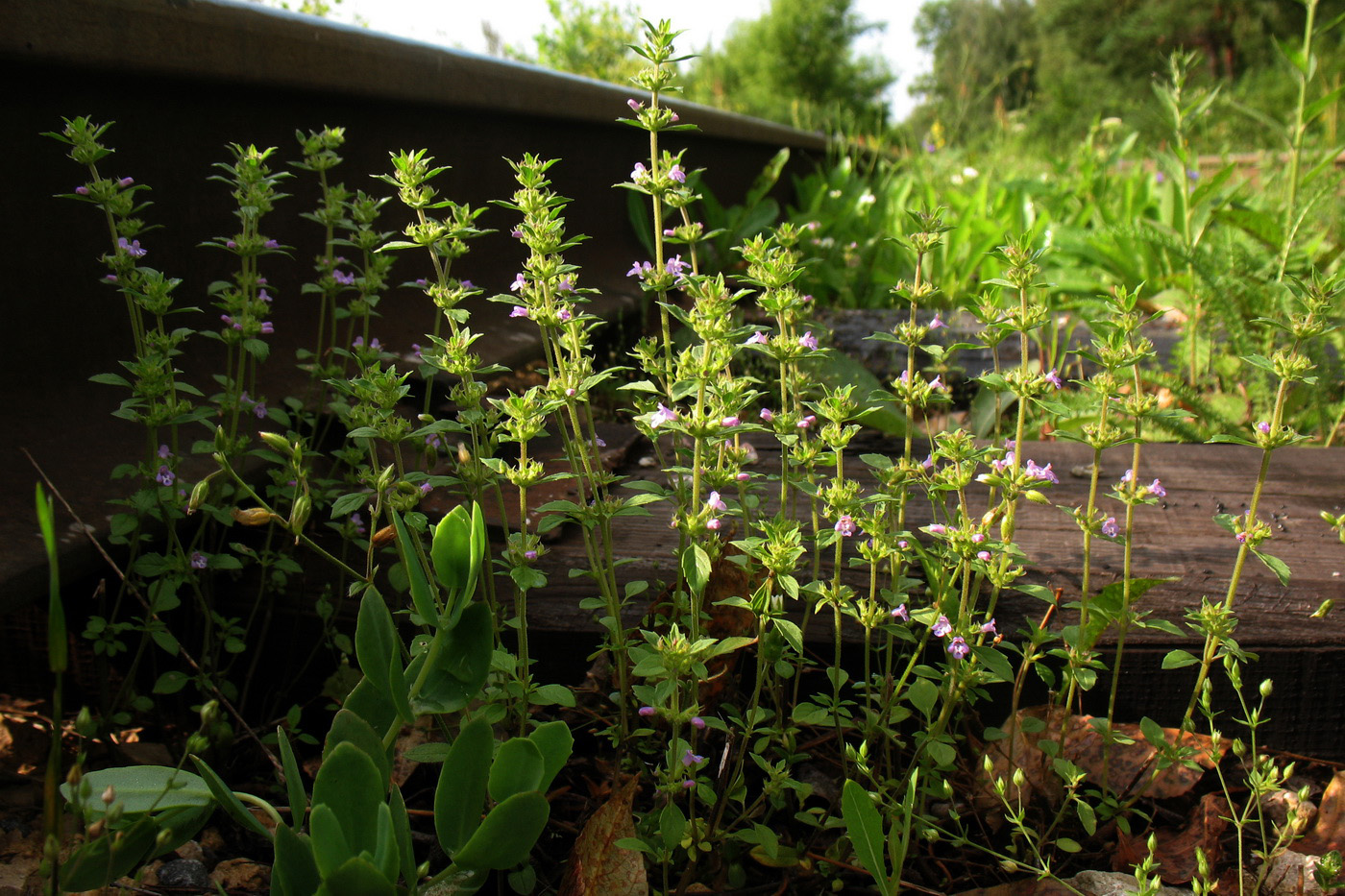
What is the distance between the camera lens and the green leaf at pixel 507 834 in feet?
3.14

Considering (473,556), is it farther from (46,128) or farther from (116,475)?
(46,128)

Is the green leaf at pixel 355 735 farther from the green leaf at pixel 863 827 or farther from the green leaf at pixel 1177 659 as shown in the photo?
the green leaf at pixel 1177 659

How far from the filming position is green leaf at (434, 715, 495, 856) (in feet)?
3.42

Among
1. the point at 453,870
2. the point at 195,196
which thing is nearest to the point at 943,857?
the point at 453,870

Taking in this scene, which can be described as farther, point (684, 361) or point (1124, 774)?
point (1124, 774)

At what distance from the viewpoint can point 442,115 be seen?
9.29 feet

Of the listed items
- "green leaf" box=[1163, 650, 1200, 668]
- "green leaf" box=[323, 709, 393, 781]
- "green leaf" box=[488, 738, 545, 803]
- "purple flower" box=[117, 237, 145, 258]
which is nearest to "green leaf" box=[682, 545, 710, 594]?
"green leaf" box=[488, 738, 545, 803]

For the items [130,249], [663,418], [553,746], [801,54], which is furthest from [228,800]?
[801,54]

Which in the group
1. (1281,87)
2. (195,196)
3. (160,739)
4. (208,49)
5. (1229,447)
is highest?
(1281,87)

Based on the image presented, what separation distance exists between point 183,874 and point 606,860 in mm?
639

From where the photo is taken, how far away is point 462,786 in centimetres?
105

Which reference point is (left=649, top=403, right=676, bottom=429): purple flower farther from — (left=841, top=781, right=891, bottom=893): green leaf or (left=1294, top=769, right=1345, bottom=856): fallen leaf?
(left=1294, top=769, right=1345, bottom=856): fallen leaf

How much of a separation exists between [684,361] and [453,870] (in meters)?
0.68

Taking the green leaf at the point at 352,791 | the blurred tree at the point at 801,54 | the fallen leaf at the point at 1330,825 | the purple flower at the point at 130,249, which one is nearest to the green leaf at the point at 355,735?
the green leaf at the point at 352,791
